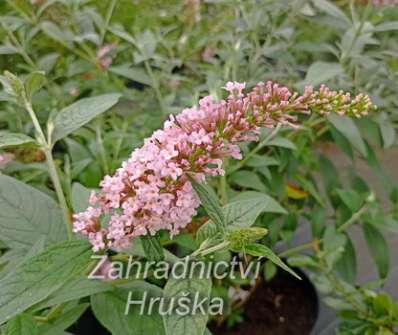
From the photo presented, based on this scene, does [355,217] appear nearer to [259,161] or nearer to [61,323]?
[259,161]

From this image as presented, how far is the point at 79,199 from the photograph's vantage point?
2.19 feet

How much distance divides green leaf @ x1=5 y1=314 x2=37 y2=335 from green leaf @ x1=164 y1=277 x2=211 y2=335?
0.48 feet

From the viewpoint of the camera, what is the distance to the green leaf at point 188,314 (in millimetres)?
477

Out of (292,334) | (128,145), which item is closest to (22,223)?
(128,145)

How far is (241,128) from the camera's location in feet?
1.59

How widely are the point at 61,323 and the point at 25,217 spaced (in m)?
0.13

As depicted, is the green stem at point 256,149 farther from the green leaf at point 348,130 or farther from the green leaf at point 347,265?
the green leaf at point 347,265

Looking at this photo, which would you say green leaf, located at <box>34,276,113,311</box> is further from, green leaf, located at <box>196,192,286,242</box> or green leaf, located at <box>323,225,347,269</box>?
green leaf, located at <box>323,225,347,269</box>

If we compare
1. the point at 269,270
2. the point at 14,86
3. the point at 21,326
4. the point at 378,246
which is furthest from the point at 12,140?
the point at 378,246

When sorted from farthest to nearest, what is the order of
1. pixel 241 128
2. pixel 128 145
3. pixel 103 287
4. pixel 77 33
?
1. pixel 77 33
2. pixel 128 145
3. pixel 103 287
4. pixel 241 128

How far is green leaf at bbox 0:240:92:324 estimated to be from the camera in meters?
0.48

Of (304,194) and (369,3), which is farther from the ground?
(369,3)

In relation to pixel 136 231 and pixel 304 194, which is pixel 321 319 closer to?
pixel 304 194

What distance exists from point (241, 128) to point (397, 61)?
32.4 inches
